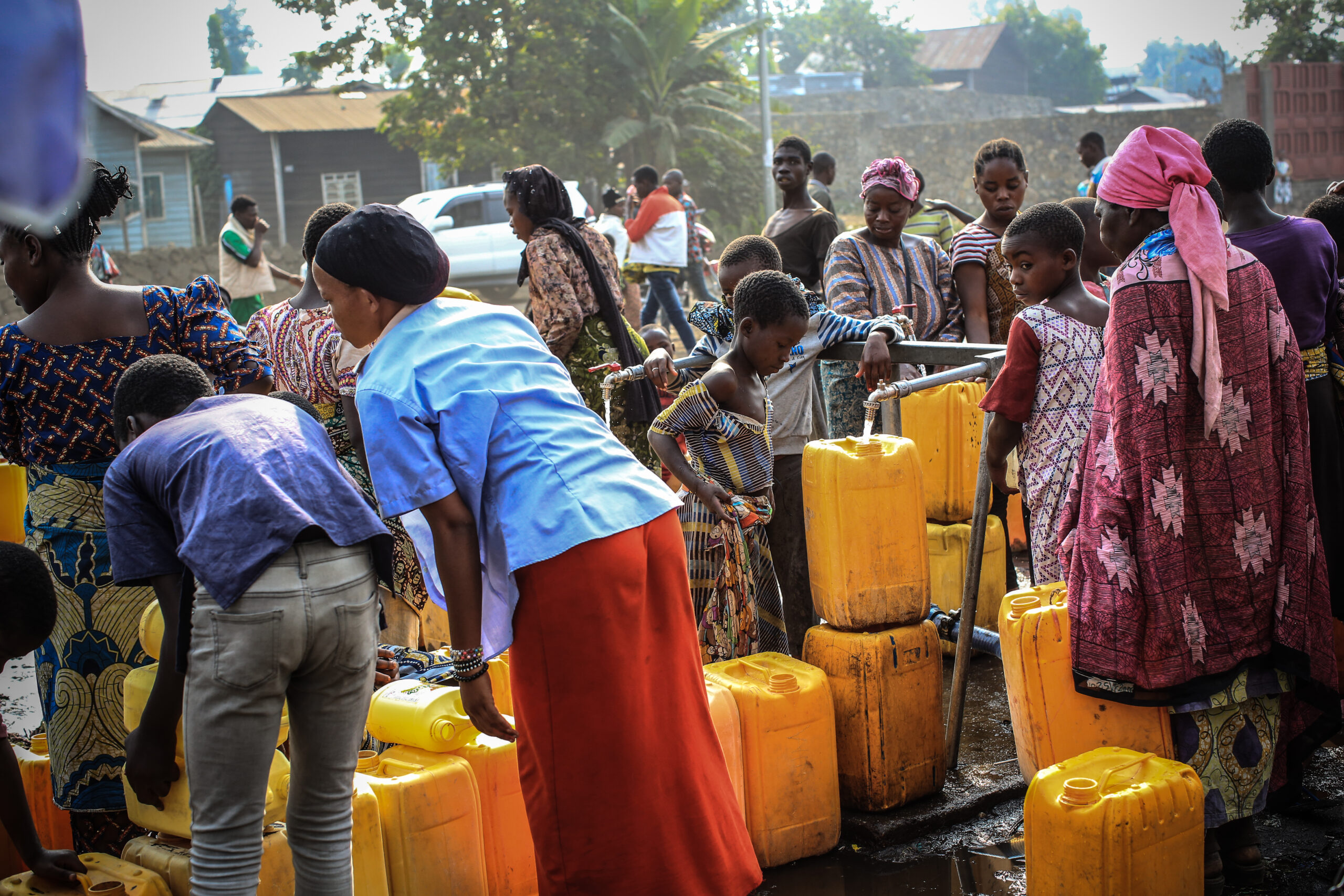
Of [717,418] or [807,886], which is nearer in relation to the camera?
[807,886]

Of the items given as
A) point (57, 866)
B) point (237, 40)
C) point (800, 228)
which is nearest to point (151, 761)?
point (57, 866)

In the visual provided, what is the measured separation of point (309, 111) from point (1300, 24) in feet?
78.8

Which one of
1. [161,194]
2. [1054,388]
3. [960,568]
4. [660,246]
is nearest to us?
[1054,388]

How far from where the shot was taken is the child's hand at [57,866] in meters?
2.29

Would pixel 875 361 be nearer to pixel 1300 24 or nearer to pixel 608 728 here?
pixel 608 728

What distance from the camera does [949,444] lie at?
4.46 metres

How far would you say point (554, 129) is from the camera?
24.7 metres

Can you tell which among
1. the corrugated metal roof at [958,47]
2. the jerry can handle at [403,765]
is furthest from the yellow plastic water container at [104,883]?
the corrugated metal roof at [958,47]

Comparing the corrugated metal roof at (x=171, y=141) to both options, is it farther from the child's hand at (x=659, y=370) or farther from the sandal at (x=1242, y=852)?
the sandal at (x=1242, y=852)

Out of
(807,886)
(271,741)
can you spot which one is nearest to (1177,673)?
(807,886)

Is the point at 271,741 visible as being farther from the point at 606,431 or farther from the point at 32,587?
the point at 606,431

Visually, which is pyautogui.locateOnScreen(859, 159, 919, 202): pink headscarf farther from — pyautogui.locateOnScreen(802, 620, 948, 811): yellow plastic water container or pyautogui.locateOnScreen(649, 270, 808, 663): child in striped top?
pyautogui.locateOnScreen(802, 620, 948, 811): yellow plastic water container

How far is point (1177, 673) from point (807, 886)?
108cm

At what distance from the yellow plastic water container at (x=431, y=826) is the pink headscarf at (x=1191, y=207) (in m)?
1.95
